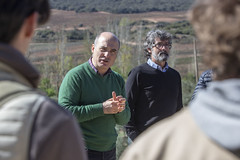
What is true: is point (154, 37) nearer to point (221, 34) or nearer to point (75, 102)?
point (75, 102)

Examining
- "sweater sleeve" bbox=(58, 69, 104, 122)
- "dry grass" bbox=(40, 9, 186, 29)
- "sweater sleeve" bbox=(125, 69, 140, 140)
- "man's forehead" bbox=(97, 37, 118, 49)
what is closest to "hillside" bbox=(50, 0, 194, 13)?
"dry grass" bbox=(40, 9, 186, 29)

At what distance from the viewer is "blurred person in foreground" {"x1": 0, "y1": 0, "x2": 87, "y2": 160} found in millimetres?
1307

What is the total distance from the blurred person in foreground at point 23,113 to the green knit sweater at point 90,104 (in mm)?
2158

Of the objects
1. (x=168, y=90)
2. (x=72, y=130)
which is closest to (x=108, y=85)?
(x=168, y=90)

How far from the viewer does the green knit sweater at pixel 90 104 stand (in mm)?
3590

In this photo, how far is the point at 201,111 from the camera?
123cm

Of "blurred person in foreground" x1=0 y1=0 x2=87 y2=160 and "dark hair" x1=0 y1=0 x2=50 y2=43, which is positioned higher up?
"dark hair" x1=0 y1=0 x2=50 y2=43

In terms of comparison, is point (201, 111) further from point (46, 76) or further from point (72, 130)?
point (46, 76)

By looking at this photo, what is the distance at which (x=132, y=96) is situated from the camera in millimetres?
4348

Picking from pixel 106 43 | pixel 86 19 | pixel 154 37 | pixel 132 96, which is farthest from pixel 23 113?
pixel 86 19

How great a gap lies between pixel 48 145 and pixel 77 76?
2.42 meters

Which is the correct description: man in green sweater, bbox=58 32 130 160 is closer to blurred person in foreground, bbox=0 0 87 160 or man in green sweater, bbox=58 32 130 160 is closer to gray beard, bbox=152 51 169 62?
gray beard, bbox=152 51 169 62

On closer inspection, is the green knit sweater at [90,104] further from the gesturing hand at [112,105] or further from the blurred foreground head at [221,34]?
the blurred foreground head at [221,34]

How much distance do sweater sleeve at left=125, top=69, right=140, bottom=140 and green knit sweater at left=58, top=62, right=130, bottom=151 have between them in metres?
0.50
